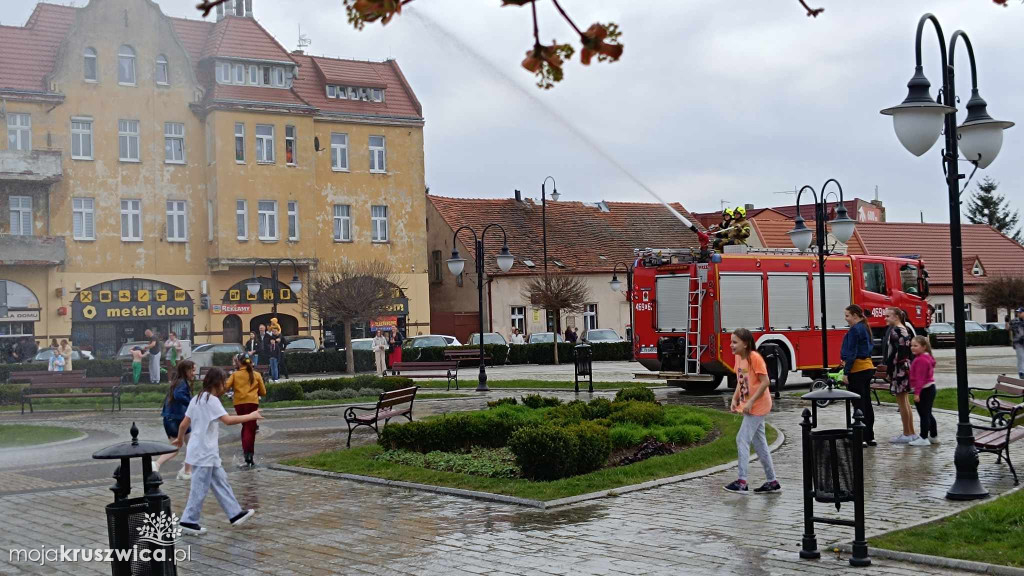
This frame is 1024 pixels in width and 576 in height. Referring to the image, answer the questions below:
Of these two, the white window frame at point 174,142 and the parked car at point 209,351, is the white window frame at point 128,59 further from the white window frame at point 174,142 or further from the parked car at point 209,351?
the parked car at point 209,351

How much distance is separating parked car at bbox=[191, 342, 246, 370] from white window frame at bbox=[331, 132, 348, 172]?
46.4ft

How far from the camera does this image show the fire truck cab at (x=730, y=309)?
2508 cm

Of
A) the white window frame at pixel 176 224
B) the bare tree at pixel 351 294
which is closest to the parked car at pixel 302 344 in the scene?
the bare tree at pixel 351 294

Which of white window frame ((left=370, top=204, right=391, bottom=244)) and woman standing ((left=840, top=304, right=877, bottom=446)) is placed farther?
white window frame ((left=370, top=204, right=391, bottom=244))

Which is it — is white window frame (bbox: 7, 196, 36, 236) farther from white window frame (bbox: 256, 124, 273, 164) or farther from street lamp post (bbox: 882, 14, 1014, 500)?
street lamp post (bbox: 882, 14, 1014, 500)

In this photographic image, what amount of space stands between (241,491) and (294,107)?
39.6 meters

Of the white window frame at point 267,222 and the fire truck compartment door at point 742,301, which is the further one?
the white window frame at point 267,222

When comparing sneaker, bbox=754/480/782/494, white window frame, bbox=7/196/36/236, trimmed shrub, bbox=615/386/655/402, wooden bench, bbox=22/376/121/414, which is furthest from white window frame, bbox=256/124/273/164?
sneaker, bbox=754/480/782/494

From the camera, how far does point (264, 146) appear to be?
164 ft

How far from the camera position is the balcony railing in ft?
140

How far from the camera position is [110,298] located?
4488 centimetres

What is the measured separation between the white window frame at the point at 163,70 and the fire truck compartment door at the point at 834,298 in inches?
1156

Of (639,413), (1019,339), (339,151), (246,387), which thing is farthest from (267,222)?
(246,387)

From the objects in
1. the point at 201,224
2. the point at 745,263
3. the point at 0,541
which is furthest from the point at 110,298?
the point at 0,541
